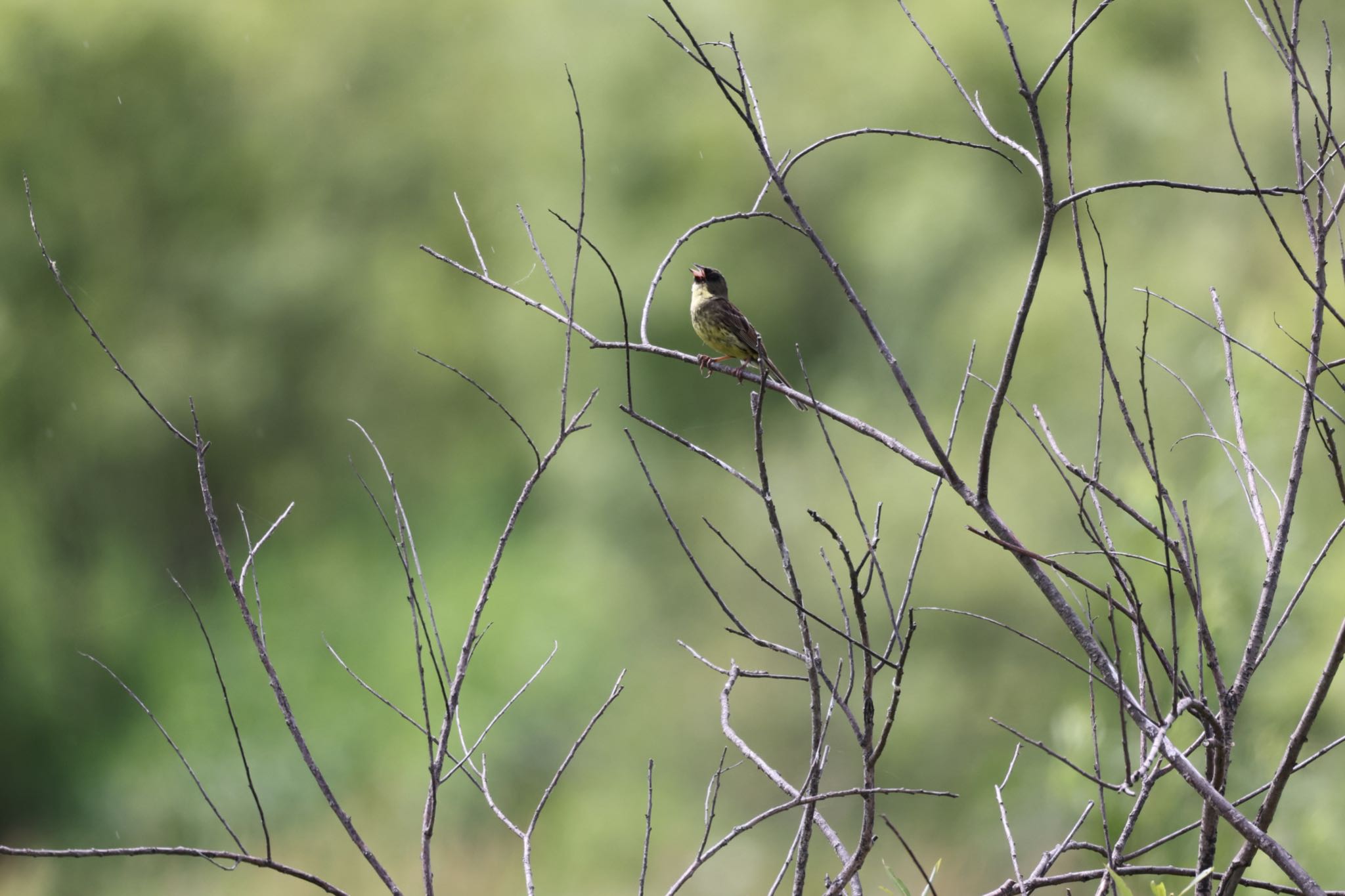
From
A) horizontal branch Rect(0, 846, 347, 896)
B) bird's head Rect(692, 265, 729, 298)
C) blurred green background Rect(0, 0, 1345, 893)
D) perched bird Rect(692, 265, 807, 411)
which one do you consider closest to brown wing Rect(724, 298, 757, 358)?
perched bird Rect(692, 265, 807, 411)

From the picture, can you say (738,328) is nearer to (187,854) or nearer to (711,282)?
(711,282)

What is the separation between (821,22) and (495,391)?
2451 millimetres

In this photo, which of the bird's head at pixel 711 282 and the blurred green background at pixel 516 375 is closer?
the bird's head at pixel 711 282

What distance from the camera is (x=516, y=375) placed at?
5.70 meters

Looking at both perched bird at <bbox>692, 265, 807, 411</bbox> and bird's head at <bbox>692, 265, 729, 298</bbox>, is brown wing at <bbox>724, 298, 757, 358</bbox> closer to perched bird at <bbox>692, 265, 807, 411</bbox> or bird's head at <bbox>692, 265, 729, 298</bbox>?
perched bird at <bbox>692, 265, 807, 411</bbox>

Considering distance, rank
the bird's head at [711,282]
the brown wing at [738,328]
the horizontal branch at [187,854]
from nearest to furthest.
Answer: the horizontal branch at [187,854] < the brown wing at [738,328] < the bird's head at [711,282]

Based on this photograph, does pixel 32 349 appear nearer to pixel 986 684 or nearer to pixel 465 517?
pixel 465 517

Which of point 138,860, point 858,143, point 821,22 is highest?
point 821,22

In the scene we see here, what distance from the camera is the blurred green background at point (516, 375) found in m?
4.66

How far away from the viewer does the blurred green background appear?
15.3 ft

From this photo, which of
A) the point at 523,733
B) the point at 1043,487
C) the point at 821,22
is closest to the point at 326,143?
the point at 821,22

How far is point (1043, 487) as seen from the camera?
4.54m

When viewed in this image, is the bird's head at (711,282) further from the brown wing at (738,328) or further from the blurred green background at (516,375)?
the blurred green background at (516,375)

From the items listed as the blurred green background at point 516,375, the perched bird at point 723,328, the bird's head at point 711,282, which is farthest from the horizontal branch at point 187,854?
the blurred green background at point 516,375
